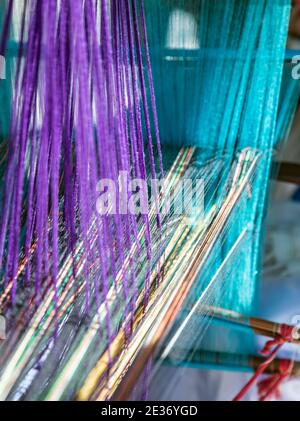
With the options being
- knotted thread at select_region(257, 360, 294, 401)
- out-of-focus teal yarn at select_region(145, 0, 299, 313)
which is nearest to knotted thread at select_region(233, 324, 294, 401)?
knotted thread at select_region(257, 360, 294, 401)

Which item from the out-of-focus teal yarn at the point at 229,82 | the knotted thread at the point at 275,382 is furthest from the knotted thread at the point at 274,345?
the out-of-focus teal yarn at the point at 229,82

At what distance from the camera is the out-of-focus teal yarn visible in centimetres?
124

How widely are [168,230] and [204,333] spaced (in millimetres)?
201

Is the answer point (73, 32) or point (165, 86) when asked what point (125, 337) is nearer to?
point (73, 32)

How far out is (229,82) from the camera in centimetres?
130

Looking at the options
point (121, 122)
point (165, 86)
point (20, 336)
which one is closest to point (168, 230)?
point (121, 122)

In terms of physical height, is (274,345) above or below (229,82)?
below

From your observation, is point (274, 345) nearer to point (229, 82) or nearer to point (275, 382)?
point (275, 382)

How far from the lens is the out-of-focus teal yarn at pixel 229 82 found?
48.7 inches

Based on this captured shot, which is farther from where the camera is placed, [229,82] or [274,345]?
[229,82]

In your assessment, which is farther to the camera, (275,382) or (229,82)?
(229,82)

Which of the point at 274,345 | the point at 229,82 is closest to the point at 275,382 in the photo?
the point at 274,345

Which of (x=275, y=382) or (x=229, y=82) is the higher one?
(x=229, y=82)

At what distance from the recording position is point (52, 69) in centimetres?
71
